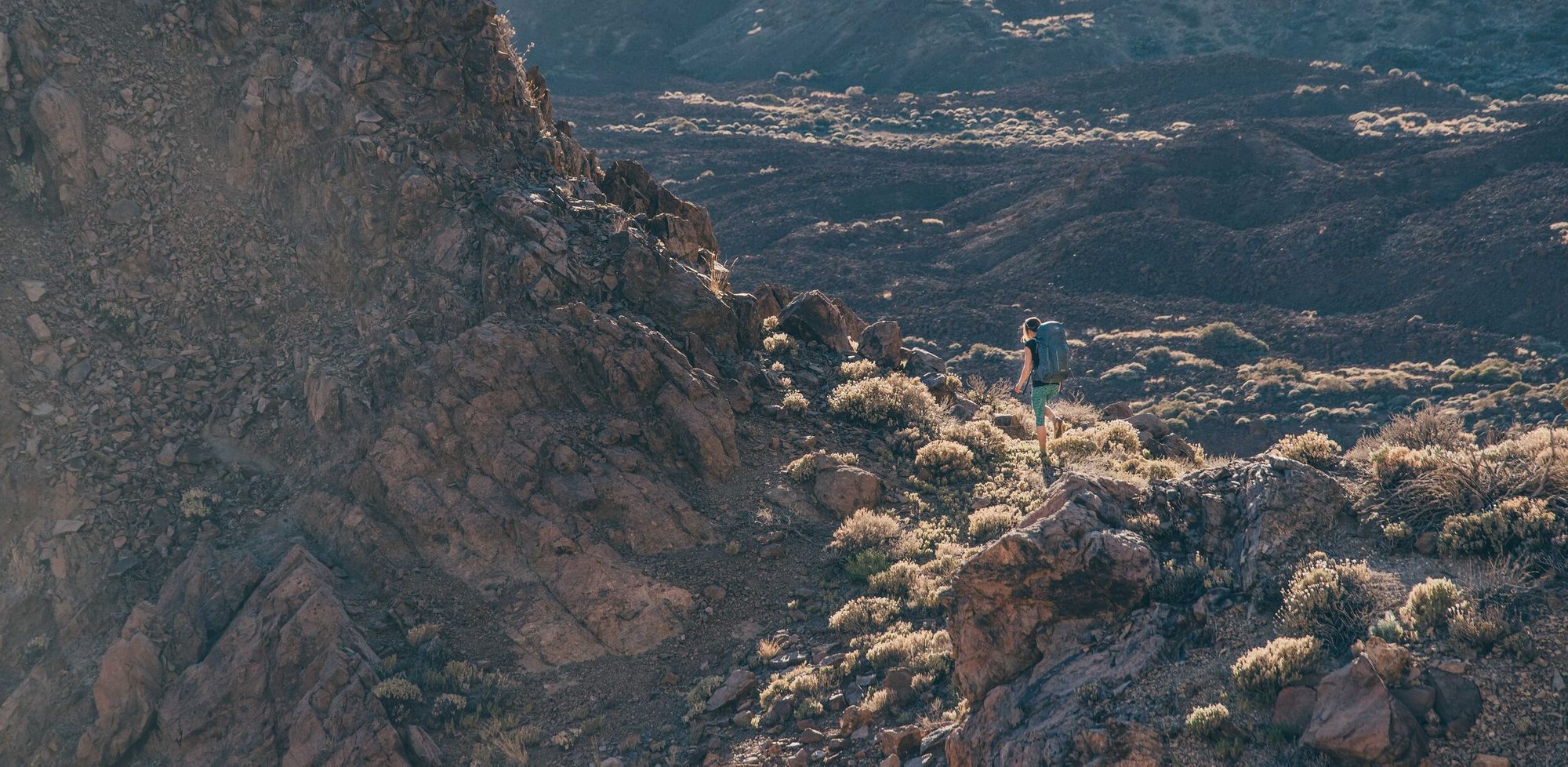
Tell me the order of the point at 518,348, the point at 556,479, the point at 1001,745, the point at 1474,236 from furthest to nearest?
the point at 1474,236 → the point at 518,348 → the point at 556,479 → the point at 1001,745

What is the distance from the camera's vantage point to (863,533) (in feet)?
41.8

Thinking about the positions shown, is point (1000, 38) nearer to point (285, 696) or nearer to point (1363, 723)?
point (285, 696)

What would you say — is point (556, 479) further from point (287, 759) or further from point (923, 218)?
point (923, 218)

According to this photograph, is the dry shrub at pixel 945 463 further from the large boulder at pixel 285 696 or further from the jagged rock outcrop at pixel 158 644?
the jagged rock outcrop at pixel 158 644

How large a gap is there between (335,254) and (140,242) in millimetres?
2493

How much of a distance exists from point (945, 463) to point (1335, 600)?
7386mm

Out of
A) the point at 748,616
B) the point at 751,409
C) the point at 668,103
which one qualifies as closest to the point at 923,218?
the point at 668,103

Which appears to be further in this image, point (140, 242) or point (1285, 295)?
point (1285, 295)

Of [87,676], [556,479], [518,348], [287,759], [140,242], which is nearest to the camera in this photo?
[287,759]

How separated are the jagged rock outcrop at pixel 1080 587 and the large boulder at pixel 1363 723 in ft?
4.23

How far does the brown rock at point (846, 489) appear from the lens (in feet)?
44.2

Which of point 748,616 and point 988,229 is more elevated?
point 748,616

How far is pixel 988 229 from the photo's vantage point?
4475 cm

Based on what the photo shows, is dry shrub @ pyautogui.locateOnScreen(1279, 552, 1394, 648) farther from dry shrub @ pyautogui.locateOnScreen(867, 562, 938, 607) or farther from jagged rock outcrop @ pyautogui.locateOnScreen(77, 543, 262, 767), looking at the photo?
jagged rock outcrop @ pyautogui.locateOnScreen(77, 543, 262, 767)
